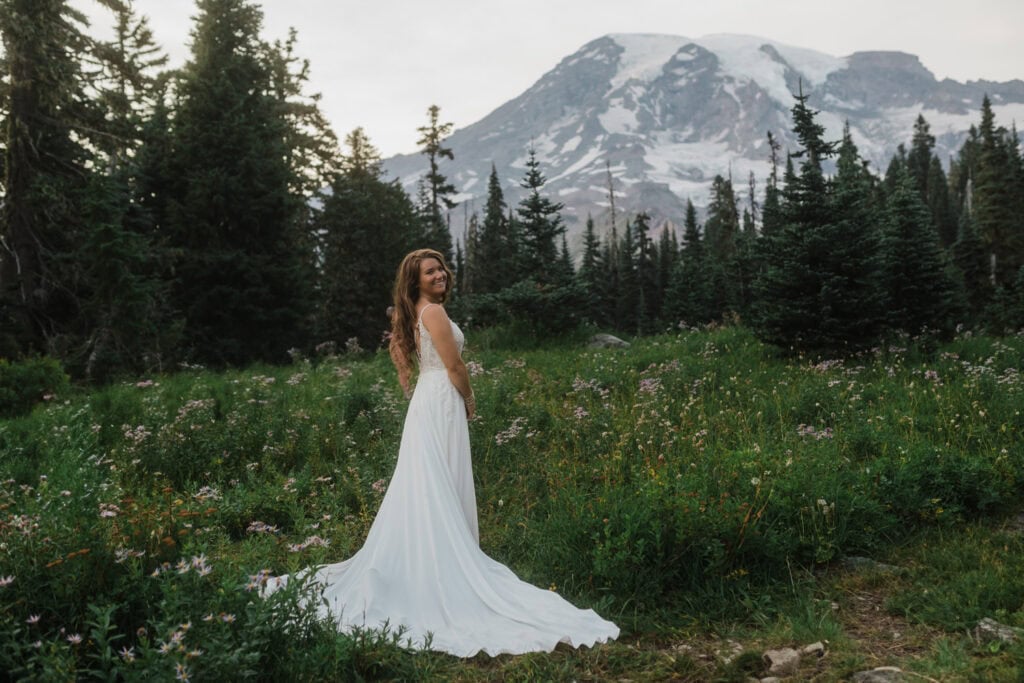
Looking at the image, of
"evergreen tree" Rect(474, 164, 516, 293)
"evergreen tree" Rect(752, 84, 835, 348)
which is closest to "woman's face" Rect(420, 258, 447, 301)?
"evergreen tree" Rect(752, 84, 835, 348)

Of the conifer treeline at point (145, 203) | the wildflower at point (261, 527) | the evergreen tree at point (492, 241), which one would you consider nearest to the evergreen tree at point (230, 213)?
the conifer treeline at point (145, 203)

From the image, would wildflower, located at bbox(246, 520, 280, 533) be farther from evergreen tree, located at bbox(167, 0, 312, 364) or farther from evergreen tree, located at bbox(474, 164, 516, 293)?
evergreen tree, located at bbox(474, 164, 516, 293)

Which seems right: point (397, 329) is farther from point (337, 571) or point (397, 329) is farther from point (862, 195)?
point (862, 195)

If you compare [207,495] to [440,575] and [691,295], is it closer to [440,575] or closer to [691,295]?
[440,575]

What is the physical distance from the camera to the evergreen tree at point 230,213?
63.8 feet

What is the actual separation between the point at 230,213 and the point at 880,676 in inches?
833

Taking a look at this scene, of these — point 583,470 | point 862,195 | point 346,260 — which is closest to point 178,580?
point 583,470

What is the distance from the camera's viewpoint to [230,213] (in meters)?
20.4

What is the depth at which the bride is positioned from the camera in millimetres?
4148

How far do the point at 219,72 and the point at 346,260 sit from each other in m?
12.1

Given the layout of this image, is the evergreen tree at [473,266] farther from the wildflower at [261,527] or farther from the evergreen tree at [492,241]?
the wildflower at [261,527]

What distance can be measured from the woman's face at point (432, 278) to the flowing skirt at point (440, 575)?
690mm

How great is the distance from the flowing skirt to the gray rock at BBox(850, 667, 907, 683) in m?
1.40

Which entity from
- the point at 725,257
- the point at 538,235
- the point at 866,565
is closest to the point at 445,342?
the point at 866,565
